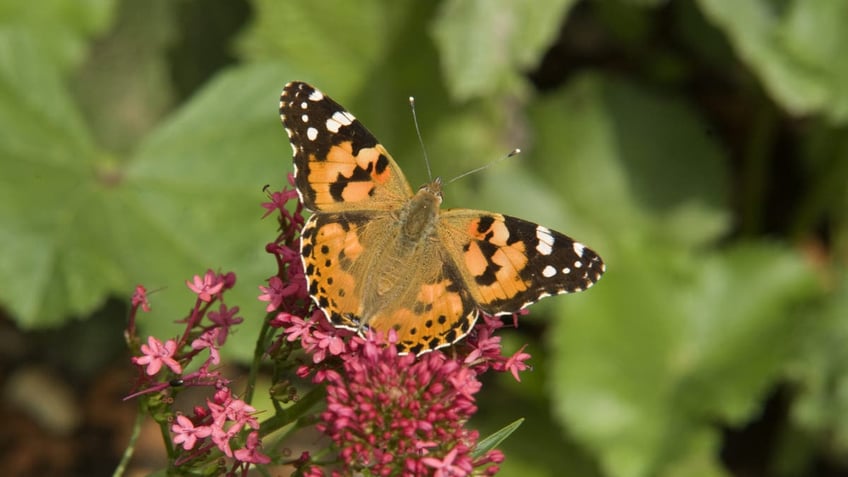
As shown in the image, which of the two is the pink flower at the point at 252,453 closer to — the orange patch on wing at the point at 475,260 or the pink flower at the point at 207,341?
the pink flower at the point at 207,341

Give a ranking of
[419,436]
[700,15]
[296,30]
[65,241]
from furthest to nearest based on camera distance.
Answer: [700,15], [296,30], [65,241], [419,436]

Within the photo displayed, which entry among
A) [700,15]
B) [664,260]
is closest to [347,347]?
[664,260]

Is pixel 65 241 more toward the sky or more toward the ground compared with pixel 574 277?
more toward the sky

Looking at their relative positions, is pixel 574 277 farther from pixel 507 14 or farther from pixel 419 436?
pixel 507 14

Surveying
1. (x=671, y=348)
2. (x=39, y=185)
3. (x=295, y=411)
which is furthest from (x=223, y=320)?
(x=671, y=348)

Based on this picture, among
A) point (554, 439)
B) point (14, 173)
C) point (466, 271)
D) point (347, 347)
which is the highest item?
point (14, 173)

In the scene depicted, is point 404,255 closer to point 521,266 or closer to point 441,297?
point 441,297

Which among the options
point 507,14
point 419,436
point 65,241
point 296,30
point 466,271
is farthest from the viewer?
point 296,30
